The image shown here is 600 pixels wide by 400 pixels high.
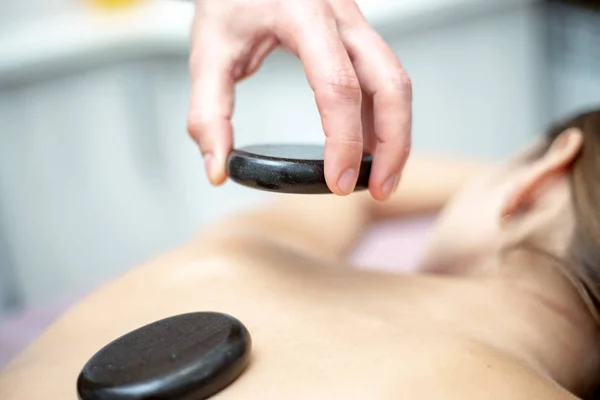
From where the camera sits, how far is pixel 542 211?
0.75 m

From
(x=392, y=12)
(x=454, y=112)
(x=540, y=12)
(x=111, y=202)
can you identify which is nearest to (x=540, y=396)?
(x=111, y=202)

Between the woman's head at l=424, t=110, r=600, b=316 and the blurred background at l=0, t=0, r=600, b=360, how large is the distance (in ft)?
2.67

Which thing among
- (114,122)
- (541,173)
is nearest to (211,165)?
(541,173)

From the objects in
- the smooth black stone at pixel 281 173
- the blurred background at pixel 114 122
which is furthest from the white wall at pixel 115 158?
the smooth black stone at pixel 281 173

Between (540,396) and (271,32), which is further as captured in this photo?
(271,32)

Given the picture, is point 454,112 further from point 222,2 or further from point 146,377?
point 146,377

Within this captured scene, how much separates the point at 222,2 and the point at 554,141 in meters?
0.40

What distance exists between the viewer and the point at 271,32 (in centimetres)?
70

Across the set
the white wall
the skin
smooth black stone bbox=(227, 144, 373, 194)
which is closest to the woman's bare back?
the skin

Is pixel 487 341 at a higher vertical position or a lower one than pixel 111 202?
higher

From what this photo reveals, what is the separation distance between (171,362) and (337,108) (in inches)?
9.8

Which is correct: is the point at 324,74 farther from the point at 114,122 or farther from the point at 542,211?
the point at 114,122

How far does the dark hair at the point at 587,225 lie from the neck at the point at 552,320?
0.05 ft

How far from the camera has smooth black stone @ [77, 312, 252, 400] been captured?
0.46 m
